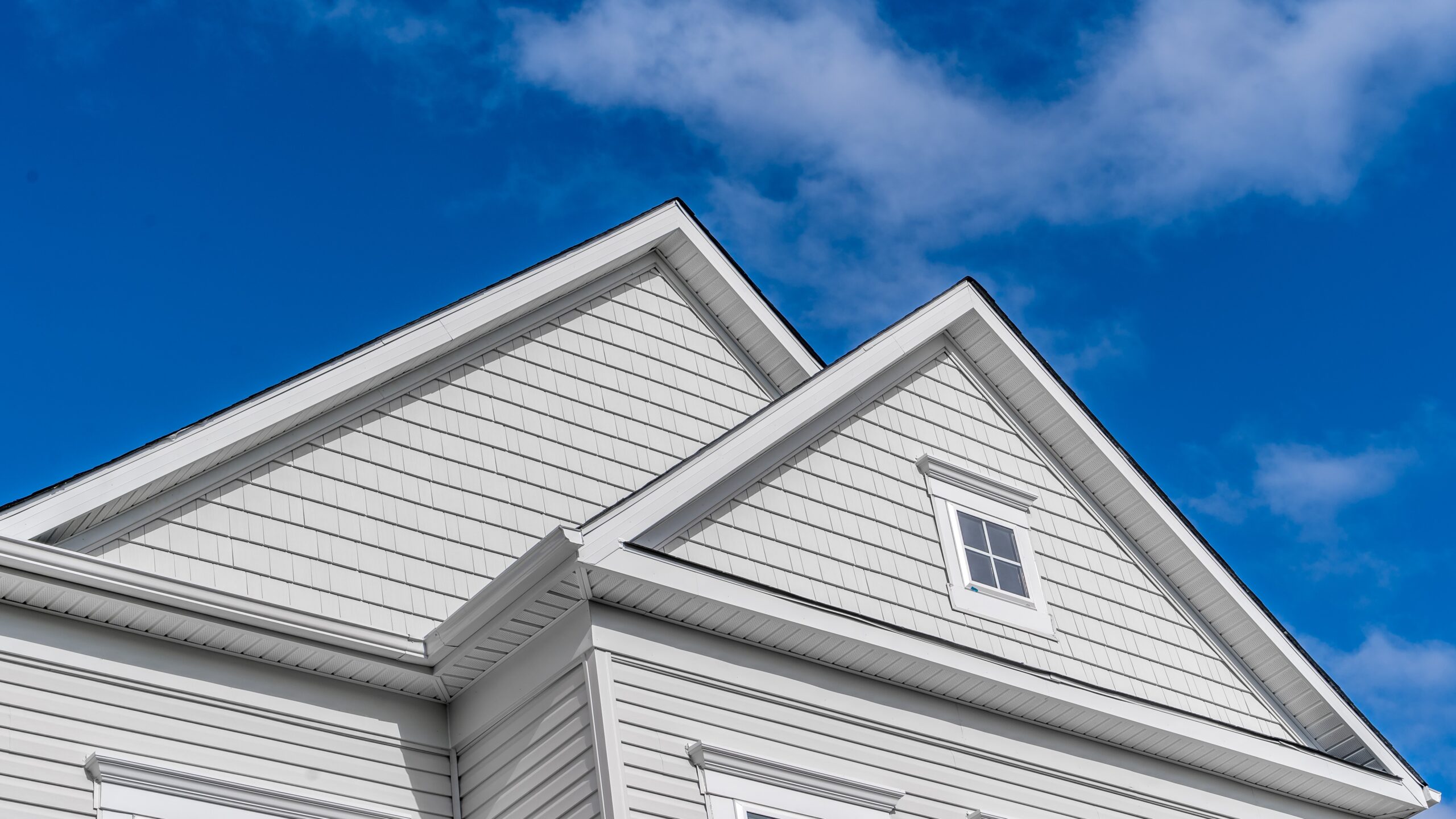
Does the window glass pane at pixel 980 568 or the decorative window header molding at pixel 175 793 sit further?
the window glass pane at pixel 980 568

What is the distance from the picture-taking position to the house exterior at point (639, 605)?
30.1 feet

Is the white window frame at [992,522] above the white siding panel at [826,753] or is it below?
above

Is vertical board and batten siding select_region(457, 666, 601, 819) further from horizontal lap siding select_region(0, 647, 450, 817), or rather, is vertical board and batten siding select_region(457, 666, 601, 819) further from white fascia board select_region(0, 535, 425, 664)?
white fascia board select_region(0, 535, 425, 664)

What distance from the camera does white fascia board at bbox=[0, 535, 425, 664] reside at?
348 inches

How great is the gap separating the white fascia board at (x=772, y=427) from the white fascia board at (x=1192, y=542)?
2.06 ft

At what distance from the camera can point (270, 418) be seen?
10852 millimetres

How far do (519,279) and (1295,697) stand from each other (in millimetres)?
7961

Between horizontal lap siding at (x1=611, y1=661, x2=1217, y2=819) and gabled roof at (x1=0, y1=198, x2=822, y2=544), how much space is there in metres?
3.52

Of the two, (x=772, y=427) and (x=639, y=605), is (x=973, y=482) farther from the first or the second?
(x=639, y=605)

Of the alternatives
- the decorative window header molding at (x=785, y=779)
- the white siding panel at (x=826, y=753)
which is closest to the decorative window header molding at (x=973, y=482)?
the white siding panel at (x=826, y=753)

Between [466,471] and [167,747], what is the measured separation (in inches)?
136

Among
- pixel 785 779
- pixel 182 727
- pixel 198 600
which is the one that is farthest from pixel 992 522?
pixel 182 727

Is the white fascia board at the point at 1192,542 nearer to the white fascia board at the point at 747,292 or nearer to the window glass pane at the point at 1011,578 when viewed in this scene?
the window glass pane at the point at 1011,578

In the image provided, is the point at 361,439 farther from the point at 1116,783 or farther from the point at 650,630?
the point at 1116,783
